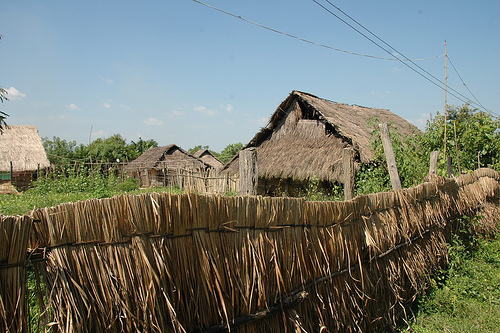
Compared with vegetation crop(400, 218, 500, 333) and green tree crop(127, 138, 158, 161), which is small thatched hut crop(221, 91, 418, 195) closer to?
vegetation crop(400, 218, 500, 333)

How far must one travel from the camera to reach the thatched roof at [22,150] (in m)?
19.5

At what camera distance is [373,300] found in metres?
Result: 3.46

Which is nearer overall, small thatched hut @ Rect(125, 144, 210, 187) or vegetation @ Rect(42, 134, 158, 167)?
small thatched hut @ Rect(125, 144, 210, 187)

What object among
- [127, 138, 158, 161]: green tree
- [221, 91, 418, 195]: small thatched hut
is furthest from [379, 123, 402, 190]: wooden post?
[127, 138, 158, 161]: green tree

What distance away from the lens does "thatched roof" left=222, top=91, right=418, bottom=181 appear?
32.5 feet

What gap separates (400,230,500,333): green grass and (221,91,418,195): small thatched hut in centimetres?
389

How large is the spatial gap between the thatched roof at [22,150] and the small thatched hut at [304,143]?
13127 millimetres

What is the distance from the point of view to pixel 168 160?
27.1 meters

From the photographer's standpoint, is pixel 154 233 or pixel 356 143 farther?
pixel 356 143

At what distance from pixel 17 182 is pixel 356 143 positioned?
1768 centimetres

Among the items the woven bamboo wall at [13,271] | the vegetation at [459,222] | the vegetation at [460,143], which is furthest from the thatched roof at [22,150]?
the woven bamboo wall at [13,271]

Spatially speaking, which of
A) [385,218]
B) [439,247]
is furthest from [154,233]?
[439,247]

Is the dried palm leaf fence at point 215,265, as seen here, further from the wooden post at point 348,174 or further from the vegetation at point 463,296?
the wooden post at point 348,174

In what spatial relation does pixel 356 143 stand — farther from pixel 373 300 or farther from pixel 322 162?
pixel 373 300
